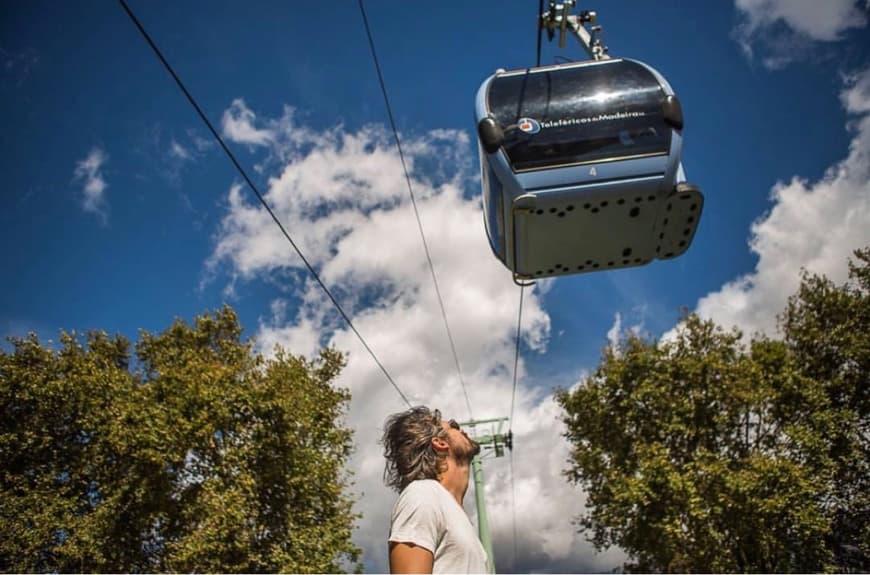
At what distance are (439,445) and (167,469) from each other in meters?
16.8

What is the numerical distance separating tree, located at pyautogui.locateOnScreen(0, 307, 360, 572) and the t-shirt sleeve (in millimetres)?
14855

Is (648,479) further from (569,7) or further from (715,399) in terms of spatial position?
(569,7)

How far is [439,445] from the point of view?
2.39 metres

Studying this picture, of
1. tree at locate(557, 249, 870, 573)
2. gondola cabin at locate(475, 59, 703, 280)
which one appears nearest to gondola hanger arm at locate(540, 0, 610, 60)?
gondola cabin at locate(475, 59, 703, 280)

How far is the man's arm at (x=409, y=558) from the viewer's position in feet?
6.30

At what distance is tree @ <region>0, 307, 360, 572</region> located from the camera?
15.5 meters

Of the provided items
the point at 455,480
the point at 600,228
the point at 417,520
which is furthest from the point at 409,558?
the point at 600,228

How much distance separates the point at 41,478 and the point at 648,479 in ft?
61.5

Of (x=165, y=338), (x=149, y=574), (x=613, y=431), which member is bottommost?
(x=149, y=574)

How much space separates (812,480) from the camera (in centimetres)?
1482

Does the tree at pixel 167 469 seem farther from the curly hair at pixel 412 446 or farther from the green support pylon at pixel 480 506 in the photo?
the curly hair at pixel 412 446

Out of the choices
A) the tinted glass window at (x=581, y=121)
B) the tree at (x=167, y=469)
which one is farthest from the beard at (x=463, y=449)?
the tree at (x=167, y=469)

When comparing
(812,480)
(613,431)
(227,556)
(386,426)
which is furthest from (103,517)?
(812,480)

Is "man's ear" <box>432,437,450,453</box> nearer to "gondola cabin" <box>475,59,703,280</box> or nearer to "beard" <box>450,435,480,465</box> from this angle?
"beard" <box>450,435,480,465</box>
